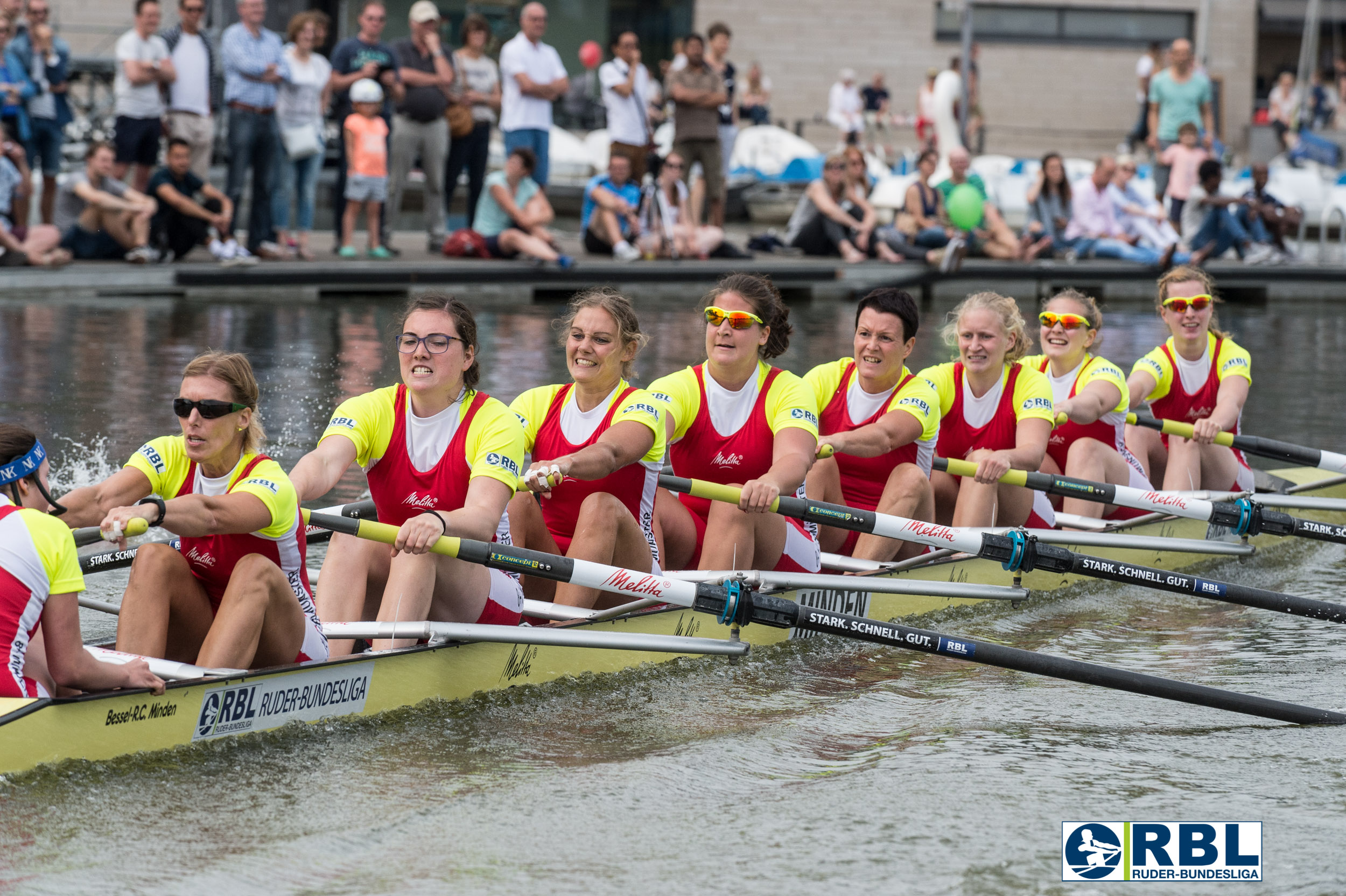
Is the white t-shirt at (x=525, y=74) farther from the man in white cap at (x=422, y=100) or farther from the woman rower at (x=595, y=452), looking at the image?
the woman rower at (x=595, y=452)

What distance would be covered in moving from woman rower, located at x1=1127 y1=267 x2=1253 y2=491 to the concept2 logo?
154 inches

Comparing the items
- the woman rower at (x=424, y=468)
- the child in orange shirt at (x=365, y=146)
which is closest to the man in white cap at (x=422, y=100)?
the child in orange shirt at (x=365, y=146)

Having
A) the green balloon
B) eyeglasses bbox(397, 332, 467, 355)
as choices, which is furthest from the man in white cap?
eyeglasses bbox(397, 332, 467, 355)

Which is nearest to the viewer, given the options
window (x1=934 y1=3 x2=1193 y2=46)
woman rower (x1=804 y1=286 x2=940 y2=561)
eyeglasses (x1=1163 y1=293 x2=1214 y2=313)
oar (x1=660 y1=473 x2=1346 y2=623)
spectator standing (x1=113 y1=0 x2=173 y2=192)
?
oar (x1=660 y1=473 x2=1346 y2=623)

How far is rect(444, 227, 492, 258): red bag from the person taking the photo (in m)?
15.8

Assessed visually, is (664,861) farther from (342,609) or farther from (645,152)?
(645,152)

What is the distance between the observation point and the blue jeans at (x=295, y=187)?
14273 millimetres

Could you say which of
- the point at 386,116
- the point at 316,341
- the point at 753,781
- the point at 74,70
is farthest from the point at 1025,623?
the point at 74,70

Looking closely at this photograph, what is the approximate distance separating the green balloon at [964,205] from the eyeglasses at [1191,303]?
32.4ft

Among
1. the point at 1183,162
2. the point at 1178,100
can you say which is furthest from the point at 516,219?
the point at 1178,100

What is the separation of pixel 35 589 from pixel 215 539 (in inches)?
27.7

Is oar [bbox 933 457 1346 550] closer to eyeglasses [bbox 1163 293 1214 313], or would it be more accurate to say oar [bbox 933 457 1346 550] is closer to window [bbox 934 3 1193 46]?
eyeglasses [bbox 1163 293 1214 313]

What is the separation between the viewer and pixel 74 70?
17656mm

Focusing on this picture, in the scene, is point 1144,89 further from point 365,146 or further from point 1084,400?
point 1084,400
